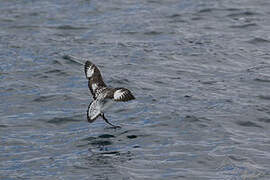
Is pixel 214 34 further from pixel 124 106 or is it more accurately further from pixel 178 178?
pixel 178 178

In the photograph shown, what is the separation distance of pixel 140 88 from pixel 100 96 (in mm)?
3128

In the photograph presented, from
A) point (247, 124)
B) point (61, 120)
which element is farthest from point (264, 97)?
point (61, 120)

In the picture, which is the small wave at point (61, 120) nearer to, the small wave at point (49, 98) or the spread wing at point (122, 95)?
the small wave at point (49, 98)

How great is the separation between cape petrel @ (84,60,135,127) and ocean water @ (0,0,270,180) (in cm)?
56

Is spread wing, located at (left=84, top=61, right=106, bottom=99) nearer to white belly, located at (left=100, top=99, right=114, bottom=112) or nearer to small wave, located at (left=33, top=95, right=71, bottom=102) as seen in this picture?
white belly, located at (left=100, top=99, right=114, bottom=112)

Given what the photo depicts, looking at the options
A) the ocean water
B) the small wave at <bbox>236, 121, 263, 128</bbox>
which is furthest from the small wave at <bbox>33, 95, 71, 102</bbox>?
the small wave at <bbox>236, 121, 263, 128</bbox>

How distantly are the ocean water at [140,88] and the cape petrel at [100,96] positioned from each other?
0.56 meters

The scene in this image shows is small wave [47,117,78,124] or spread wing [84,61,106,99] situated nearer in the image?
spread wing [84,61,106,99]

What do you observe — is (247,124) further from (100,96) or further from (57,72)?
(57,72)

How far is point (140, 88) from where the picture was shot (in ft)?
49.3

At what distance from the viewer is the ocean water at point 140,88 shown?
11094mm

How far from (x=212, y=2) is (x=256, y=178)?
12252mm

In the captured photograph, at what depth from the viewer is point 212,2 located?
21.9m

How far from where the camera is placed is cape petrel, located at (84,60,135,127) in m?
11.3
